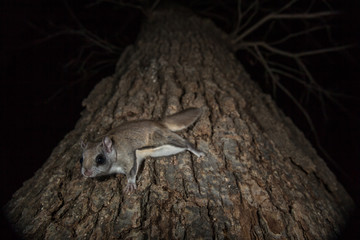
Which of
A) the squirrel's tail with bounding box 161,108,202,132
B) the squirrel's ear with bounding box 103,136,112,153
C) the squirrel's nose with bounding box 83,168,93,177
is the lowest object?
the squirrel's nose with bounding box 83,168,93,177

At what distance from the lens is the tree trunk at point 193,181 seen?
60.7 inches

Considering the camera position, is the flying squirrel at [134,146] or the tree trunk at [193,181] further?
the flying squirrel at [134,146]

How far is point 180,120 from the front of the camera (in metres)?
2.25

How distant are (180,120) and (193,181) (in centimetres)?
65

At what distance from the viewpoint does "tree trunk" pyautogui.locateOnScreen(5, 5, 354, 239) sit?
1541mm

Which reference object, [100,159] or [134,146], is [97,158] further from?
[134,146]

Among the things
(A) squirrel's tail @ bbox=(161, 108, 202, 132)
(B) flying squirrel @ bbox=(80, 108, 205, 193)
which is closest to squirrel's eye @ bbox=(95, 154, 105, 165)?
(B) flying squirrel @ bbox=(80, 108, 205, 193)

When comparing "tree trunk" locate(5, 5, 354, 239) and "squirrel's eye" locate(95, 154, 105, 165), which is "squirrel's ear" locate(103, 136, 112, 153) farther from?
"tree trunk" locate(5, 5, 354, 239)

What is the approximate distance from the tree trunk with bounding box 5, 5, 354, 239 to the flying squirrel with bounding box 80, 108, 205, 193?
3.3 inches

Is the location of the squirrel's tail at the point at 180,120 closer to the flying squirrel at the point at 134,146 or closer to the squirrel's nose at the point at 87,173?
the flying squirrel at the point at 134,146

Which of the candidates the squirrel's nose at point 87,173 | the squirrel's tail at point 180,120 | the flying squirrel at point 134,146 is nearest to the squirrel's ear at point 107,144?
the flying squirrel at point 134,146

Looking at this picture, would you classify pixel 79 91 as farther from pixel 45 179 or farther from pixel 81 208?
pixel 81 208

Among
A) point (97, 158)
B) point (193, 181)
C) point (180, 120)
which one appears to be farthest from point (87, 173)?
point (180, 120)

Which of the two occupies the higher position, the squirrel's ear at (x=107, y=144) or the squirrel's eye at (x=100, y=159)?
the squirrel's ear at (x=107, y=144)
